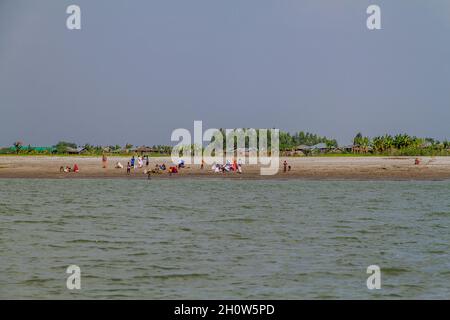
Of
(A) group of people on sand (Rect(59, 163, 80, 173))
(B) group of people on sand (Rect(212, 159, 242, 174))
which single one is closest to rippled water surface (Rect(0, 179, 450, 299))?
(B) group of people on sand (Rect(212, 159, 242, 174))

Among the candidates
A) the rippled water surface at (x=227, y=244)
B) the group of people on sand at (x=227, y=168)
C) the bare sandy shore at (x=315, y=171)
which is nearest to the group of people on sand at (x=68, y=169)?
the bare sandy shore at (x=315, y=171)

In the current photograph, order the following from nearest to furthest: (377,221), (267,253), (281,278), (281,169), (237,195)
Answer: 1. (281,278)
2. (267,253)
3. (377,221)
4. (237,195)
5. (281,169)

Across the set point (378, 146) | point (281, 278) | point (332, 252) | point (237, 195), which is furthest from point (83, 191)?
point (378, 146)

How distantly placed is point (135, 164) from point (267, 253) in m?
33.2

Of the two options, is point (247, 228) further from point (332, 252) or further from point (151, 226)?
point (332, 252)

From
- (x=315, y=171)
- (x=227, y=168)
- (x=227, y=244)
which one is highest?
(x=227, y=168)

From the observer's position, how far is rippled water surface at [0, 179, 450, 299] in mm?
12703

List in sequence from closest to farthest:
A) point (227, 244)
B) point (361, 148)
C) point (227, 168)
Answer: point (227, 244)
point (227, 168)
point (361, 148)

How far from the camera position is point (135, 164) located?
48.6m

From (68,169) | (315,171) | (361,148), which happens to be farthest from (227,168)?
(361,148)

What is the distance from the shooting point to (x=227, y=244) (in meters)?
17.9

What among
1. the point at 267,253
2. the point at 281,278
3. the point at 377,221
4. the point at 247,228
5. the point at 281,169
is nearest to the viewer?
the point at 281,278

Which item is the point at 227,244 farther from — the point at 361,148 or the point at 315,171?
the point at 361,148

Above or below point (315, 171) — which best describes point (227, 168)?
above
